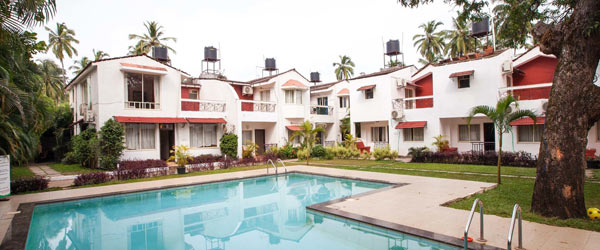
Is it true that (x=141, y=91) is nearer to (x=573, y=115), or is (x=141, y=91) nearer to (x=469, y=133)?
(x=573, y=115)

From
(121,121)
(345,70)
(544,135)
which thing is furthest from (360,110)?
(345,70)

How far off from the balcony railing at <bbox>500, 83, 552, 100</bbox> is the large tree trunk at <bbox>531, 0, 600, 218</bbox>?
12823mm

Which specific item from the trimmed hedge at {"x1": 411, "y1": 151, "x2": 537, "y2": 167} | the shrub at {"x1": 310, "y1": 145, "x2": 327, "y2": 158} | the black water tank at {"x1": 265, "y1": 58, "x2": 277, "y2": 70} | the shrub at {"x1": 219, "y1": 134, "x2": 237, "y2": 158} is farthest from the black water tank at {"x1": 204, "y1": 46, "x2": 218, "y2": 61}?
the trimmed hedge at {"x1": 411, "y1": 151, "x2": 537, "y2": 167}

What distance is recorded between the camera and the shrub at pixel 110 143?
17484mm

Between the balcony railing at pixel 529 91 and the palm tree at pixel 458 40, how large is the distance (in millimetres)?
18115

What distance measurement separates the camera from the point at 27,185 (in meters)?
12.7

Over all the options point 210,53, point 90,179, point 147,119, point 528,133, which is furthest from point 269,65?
point 528,133

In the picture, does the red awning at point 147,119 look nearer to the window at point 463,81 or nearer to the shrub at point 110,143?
the shrub at point 110,143

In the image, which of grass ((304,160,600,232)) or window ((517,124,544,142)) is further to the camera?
window ((517,124,544,142))

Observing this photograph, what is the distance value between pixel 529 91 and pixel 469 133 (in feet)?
13.6

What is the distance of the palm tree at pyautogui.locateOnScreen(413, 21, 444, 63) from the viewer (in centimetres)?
3978

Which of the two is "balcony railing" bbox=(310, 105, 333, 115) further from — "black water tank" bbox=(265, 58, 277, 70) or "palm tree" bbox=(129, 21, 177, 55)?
"palm tree" bbox=(129, 21, 177, 55)

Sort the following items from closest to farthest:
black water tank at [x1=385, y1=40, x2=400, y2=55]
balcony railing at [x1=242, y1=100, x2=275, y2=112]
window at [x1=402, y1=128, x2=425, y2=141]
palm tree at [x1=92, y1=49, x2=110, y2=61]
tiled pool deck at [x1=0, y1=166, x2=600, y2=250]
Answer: tiled pool deck at [x1=0, y1=166, x2=600, y2=250], window at [x1=402, y1=128, x2=425, y2=141], balcony railing at [x1=242, y1=100, x2=275, y2=112], black water tank at [x1=385, y1=40, x2=400, y2=55], palm tree at [x1=92, y1=49, x2=110, y2=61]

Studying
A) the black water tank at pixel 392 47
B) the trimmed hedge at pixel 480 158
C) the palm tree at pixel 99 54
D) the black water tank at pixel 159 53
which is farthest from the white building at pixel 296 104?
the palm tree at pixel 99 54
